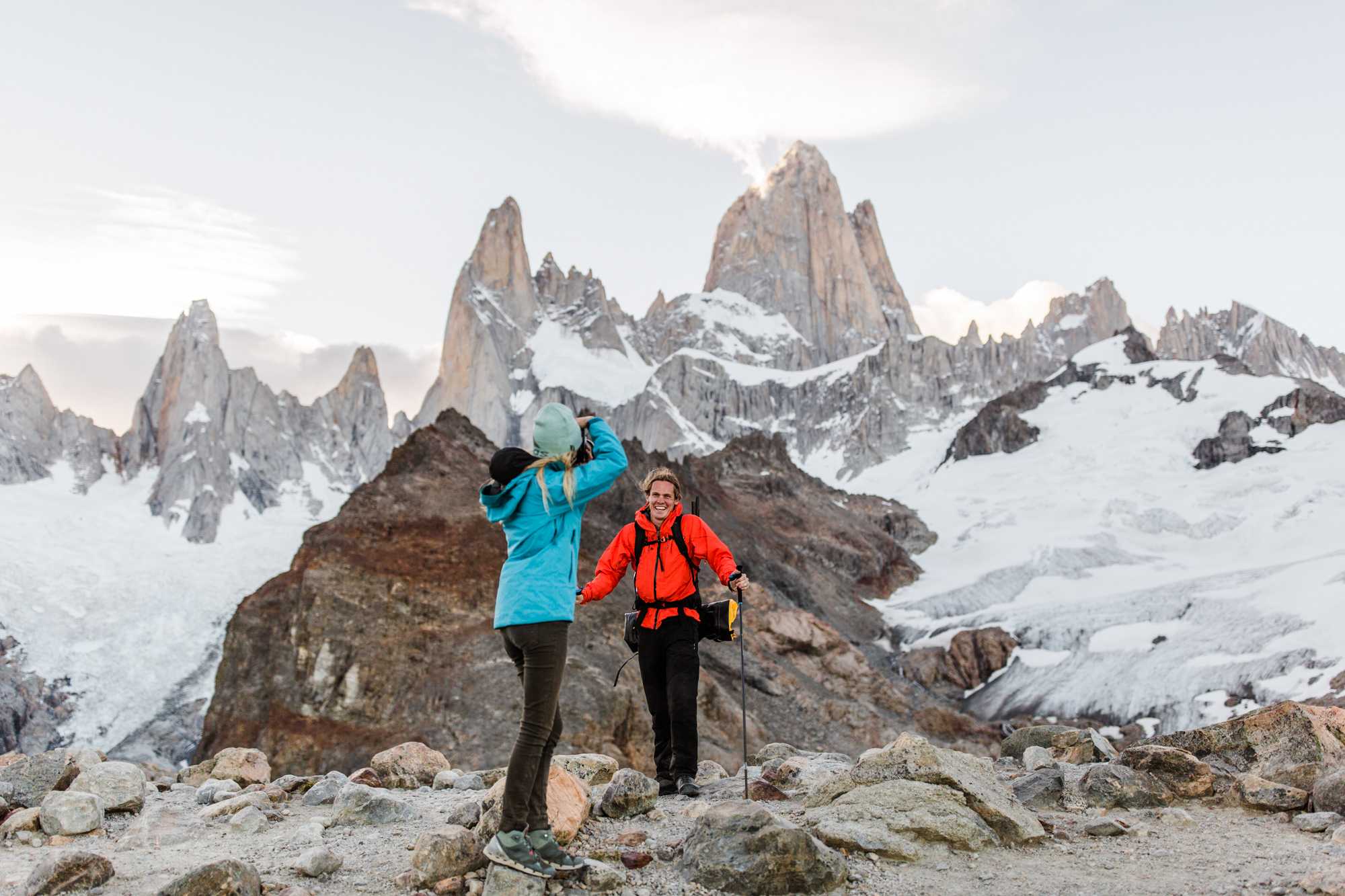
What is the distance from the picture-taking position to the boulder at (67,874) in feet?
14.1

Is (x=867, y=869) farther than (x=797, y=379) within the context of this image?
No

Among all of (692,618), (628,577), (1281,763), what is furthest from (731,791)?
(628,577)

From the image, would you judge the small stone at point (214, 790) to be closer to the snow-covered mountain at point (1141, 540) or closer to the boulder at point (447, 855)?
the boulder at point (447, 855)

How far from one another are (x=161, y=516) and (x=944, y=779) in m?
121

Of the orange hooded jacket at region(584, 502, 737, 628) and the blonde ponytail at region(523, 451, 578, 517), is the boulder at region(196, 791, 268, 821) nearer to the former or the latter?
the orange hooded jacket at region(584, 502, 737, 628)

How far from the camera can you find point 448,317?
160250 millimetres

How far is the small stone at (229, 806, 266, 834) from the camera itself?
6125 millimetres

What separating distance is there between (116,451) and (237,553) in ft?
104

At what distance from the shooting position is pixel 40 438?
110m

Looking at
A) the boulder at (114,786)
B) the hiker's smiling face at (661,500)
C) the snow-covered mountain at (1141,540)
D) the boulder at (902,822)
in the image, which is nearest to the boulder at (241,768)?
the boulder at (114,786)

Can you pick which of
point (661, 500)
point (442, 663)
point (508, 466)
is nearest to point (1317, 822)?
point (661, 500)

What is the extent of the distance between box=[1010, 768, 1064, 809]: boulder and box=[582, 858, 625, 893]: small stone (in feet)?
11.2

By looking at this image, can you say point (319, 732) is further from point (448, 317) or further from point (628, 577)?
point (448, 317)

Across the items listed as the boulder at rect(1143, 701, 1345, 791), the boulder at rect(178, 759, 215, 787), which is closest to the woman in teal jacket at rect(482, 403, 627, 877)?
the boulder at rect(1143, 701, 1345, 791)
